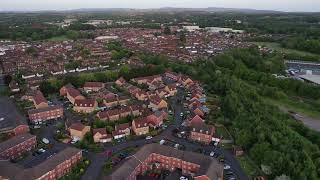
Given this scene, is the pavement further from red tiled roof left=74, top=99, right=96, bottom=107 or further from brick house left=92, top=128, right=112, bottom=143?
red tiled roof left=74, top=99, right=96, bottom=107

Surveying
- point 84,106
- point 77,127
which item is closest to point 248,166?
point 77,127

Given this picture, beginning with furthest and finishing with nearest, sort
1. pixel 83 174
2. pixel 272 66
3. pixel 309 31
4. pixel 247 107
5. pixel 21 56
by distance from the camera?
1. pixel 309 31
2. pixel 21 56
3. pixel 272 66
4. pixel 247 107
5. pixel 83 174

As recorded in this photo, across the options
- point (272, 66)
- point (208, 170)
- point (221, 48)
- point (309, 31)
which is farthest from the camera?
point (309, 31)

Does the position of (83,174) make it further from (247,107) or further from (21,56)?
(21,56)

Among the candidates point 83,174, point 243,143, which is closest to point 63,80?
point 83,174

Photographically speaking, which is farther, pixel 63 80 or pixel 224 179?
pixel 63 80
